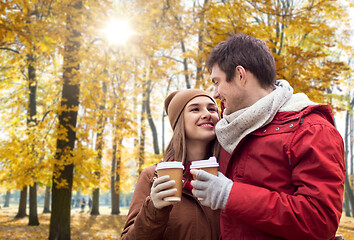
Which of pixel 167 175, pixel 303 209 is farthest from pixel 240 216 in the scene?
pixel 167 175

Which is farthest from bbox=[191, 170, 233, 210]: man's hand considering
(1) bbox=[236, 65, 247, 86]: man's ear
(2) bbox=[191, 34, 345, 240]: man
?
(1) bbox=[236, 65, 247, 86]: man's ear

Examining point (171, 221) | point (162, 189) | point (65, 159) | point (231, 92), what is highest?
point (231, 92)

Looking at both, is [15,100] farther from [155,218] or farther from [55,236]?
[155,218]

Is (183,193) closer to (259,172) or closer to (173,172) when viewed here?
(173,172)

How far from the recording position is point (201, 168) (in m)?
1.45

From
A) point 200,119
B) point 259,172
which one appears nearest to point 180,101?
point 200,119

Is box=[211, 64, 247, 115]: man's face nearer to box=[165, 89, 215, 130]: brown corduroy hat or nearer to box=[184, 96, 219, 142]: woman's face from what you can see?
box=[184, 96, 219, 142]: woman's face

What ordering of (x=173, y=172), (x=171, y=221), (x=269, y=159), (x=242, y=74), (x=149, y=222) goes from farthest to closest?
1. (x=171, y=221)
2. (x=149, y=222)
3. (x=242, y=74)
4. (x=173, y=172)
5. (x=269, y=159)

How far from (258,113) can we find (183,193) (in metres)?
1.00

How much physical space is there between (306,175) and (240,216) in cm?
37

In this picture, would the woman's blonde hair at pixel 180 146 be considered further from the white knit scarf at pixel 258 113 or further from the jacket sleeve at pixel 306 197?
the jacket sleeve at pixel 306 197

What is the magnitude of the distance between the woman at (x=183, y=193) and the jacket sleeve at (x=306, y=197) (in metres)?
0.51

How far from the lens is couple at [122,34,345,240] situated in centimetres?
124

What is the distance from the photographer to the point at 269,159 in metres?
1.45
